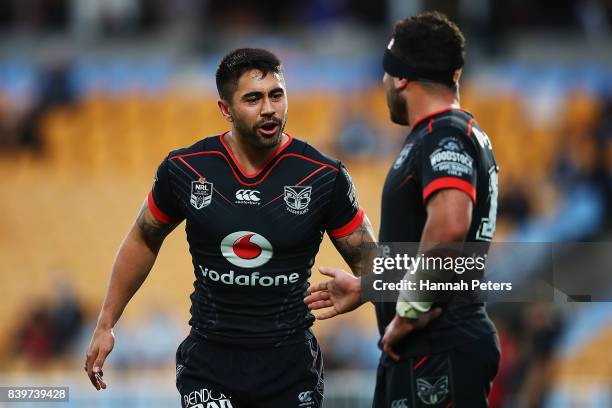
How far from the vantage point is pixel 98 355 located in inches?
212

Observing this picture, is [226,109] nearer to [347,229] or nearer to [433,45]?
[347,229]

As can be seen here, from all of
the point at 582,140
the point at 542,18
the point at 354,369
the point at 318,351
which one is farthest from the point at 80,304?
the point at 318,351

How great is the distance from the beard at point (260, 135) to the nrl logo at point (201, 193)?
11.3 inches

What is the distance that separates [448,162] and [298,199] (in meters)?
0.76

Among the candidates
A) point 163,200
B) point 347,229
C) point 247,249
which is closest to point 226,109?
point 163,200

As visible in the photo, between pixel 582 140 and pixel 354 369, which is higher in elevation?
pixel 582 140

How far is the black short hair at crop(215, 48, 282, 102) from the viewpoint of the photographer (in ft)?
17.0

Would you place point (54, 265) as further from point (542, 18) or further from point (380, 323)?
point (380, 323)

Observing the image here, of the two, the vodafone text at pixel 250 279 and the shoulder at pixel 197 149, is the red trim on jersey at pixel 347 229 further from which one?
the shoulder at pixel 197 149

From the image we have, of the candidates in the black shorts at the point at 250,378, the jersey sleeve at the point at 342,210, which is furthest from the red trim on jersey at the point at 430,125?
the black shorts at the point at 250,378

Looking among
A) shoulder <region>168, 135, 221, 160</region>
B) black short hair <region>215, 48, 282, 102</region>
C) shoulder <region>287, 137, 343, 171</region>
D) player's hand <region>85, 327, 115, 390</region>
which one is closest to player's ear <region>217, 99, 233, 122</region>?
black short hair <region>215, 48, 282, 102</region>

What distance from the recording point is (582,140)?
1605cm

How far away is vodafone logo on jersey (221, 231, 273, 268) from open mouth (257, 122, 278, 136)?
1.54ft

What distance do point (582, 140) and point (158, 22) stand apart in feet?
25.7
